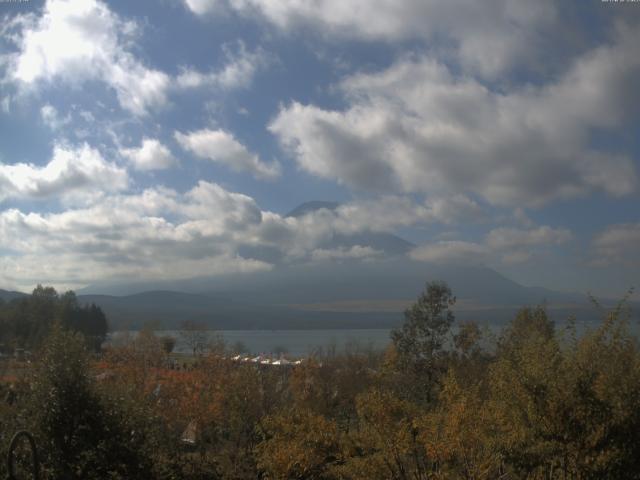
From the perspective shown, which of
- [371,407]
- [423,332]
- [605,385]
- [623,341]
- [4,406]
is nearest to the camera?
[605,385]

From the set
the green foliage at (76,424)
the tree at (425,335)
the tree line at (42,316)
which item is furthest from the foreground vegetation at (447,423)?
the tree line at (42,316)

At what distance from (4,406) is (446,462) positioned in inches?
384

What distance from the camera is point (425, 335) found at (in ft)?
89.4

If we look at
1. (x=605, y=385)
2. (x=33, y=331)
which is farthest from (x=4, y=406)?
(x=33, y=331)

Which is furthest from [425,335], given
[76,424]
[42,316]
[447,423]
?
[42,316]

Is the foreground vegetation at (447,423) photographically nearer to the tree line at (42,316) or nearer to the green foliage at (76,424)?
the green foliage at (76,424)

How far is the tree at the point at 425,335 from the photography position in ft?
87.7

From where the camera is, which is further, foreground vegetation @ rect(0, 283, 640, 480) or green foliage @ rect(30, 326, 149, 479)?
green foliage @ rect(30, 326, 149, 479)

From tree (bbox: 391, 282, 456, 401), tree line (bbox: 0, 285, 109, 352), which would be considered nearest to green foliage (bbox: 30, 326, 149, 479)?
tree (bbox: 391, 282, 456, 401)

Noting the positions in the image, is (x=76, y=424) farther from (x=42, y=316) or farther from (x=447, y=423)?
(x=42, y=316)

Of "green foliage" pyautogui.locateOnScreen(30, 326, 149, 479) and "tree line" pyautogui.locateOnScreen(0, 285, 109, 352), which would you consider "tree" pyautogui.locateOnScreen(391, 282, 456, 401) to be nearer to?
"green foliage" pyautogui.locateOnScreen(30, 326, 149, 479)

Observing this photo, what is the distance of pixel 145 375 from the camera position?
89.8 feet

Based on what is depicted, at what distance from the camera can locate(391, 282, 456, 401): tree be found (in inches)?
1052

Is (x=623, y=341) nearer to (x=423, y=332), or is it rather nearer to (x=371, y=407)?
(x=371, y=407)
